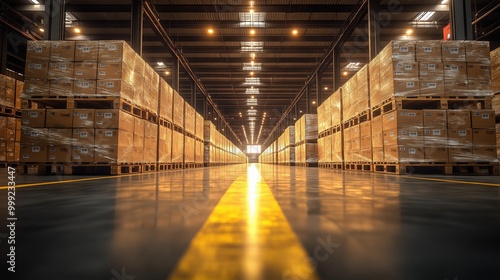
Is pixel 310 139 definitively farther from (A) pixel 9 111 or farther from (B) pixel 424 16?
(A) pixel 9 111

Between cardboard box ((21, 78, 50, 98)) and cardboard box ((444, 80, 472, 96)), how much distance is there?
29.2ft

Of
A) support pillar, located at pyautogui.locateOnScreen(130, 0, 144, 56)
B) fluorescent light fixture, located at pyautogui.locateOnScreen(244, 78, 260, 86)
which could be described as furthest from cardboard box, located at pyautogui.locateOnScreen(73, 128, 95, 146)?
fluorescent light fixture, located at pyautogui.locateOnScreen(244, 78, 260, 86)

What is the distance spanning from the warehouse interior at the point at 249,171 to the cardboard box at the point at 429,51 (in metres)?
0.03

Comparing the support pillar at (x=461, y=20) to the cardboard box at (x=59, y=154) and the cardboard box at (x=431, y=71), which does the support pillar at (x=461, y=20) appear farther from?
the cardboard box at (x=59, y=154)

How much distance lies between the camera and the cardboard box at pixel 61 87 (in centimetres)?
590

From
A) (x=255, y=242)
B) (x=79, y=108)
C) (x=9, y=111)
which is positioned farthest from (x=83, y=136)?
(x=9, y=111)

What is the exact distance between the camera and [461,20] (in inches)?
277

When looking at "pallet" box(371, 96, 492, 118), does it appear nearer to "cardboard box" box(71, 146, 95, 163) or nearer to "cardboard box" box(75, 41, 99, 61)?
"cardboard box" box(71, 146, 95, 163)

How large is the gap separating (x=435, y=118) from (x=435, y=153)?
0.78 metres

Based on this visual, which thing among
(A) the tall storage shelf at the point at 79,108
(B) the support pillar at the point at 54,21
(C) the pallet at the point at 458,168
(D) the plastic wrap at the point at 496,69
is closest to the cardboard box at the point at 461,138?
(C) the pallet at the point at 458,168

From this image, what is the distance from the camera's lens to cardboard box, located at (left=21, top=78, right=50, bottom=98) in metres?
5.87

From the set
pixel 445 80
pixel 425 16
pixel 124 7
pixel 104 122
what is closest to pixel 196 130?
pixel 124 7

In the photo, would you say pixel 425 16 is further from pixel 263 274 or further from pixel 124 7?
pixel 263 274

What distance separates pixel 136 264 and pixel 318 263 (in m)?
0.56
